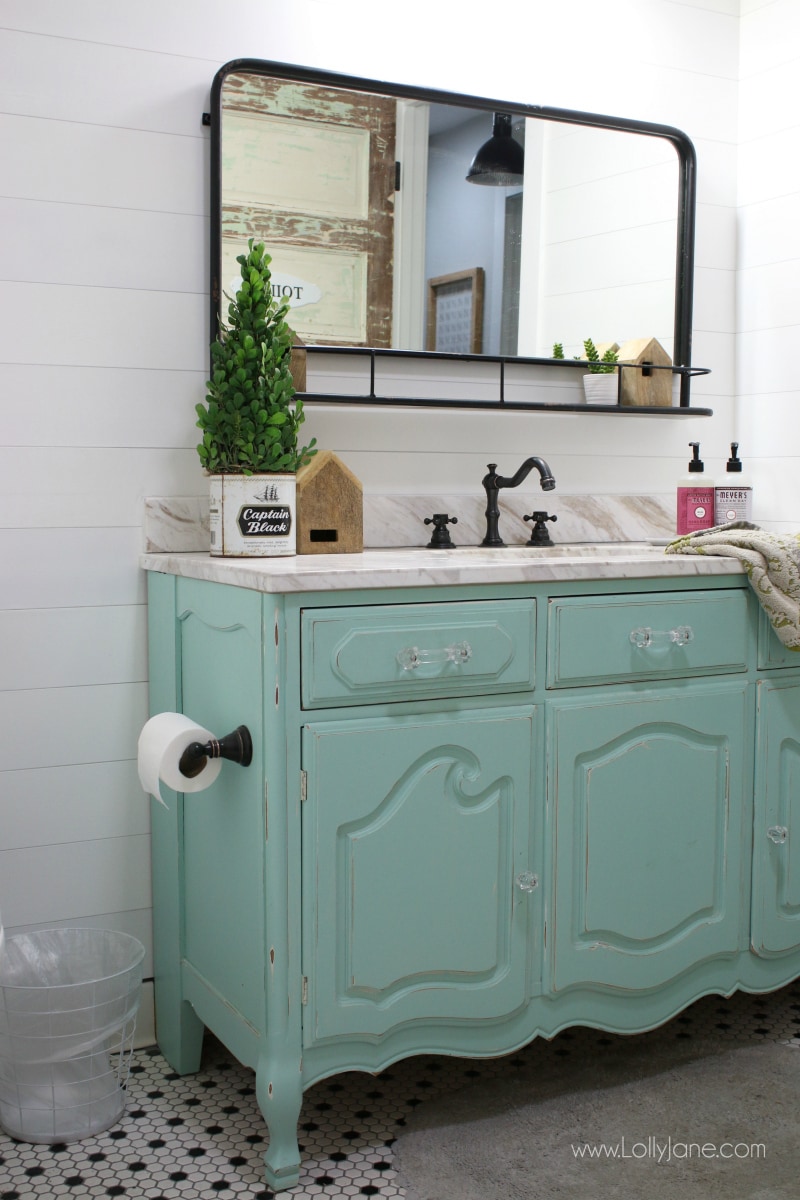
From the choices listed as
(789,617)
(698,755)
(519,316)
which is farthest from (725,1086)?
(519,316)

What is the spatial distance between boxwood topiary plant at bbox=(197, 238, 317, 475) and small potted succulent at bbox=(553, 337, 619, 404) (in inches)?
26.2

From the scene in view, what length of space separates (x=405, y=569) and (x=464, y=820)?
1.23ft

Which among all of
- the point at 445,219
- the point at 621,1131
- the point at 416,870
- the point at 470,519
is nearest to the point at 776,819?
the point at 621,1131

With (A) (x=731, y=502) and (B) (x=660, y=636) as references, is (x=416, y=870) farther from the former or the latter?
(A) (x=731, y=502)

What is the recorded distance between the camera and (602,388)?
87.4 inches

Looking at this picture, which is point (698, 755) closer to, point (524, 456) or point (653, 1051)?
point (653, 1051)

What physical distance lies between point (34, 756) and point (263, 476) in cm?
63

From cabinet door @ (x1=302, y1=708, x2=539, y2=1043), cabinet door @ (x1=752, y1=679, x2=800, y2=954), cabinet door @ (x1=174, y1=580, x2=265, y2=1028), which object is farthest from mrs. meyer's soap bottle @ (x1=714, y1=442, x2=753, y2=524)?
cabinet door @ (x1=174, y1=580, x2=265, y2=1028)

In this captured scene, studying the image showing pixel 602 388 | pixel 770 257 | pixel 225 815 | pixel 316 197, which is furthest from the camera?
pixel 770 257

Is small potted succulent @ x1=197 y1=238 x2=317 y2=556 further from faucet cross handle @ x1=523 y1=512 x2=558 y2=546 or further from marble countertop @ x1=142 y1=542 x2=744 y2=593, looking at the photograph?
faucet cross handle @ x1=523 y1=512 x2=558 y2=546

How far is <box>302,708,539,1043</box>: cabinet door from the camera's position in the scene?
1496 millimetres

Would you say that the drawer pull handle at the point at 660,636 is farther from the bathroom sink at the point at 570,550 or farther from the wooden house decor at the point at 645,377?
the wooden house decor at the point at 645,377

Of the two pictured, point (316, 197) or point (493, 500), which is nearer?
point (316, 197)

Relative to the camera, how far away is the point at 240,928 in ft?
5.21
